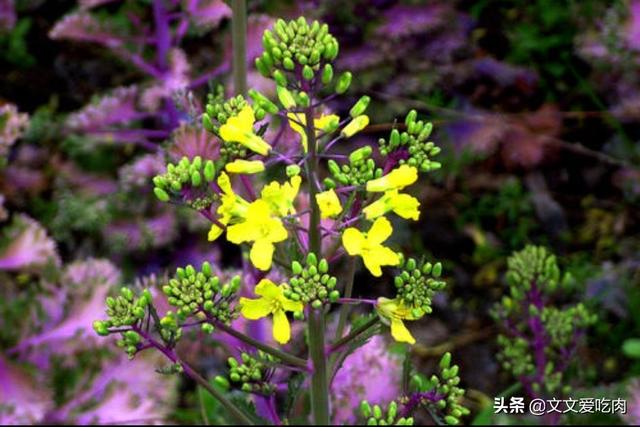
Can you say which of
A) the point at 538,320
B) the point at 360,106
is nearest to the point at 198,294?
the point at 360,106

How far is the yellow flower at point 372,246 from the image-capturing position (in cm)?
90

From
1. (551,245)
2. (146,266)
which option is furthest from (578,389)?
(146,266)

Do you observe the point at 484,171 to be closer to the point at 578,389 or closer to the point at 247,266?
the point at 578,389

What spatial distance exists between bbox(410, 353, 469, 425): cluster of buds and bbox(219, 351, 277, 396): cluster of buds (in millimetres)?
191

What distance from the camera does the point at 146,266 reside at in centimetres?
229

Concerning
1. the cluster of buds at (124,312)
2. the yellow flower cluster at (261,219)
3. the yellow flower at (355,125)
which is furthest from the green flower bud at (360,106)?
the cluster of buds at (124,312)

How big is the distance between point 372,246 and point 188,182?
232 mm

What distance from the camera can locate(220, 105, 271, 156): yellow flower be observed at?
0.91m

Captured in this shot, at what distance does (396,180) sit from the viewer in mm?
915

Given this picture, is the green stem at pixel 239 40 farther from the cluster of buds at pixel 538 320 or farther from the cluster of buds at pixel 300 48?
the cluster of buds at pixel 538 320

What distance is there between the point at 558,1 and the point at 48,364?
1861 mm

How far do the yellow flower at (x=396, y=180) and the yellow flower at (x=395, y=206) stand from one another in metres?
0.01

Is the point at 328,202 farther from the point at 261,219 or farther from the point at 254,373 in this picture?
the point at 254,373

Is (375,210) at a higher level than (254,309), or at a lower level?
higher
